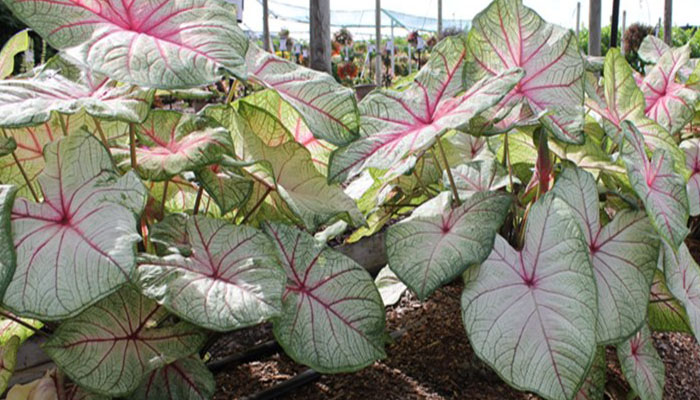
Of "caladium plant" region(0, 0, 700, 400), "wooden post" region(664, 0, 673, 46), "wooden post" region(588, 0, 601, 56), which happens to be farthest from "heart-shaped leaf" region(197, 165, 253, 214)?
"wooden post" region(664, 0, 673, 46)

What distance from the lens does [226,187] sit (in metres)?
1.00

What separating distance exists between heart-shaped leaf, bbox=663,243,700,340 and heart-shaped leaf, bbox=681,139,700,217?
276 mm

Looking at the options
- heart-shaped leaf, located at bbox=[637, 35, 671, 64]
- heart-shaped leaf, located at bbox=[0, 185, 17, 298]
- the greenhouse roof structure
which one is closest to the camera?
heart-shaped leaf, located at bbox=[0, 185, 17, 298]

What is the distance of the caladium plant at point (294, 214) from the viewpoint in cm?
79

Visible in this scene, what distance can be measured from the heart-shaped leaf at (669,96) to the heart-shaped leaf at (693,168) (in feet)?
0.29

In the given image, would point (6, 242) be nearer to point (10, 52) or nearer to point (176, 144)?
point (176, 144)

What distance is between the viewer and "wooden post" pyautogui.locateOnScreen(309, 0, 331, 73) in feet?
12.7

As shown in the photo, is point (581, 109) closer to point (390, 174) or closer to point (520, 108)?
point (520, 108)

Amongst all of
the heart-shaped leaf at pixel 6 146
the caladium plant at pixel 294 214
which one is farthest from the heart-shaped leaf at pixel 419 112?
the heart-shaped leaf at pixel 6 146

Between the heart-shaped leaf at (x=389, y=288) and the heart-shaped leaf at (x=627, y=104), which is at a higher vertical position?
the heart-shaped leaf at (x=627, y=104)

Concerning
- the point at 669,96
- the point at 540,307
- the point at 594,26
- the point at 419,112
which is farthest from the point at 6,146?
the point at 594,26

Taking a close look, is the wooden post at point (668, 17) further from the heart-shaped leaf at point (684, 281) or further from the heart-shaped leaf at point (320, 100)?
the heart-shaped leaf at point (320, 100)

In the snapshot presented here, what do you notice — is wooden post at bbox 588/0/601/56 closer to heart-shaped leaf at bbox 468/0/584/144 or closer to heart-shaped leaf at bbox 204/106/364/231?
heart-shaped leaf at bbox 468/0/584/144

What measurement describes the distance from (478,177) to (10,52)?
88 centimetres
